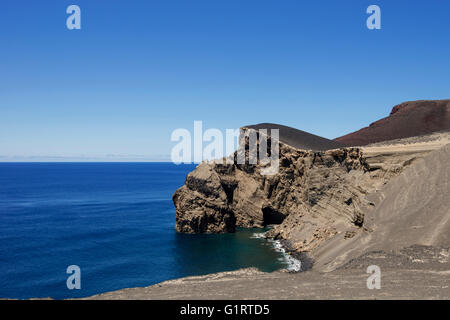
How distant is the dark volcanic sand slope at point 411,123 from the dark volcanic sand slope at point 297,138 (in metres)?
36.7

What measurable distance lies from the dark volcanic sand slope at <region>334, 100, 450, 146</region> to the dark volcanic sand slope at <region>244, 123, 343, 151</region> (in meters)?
36.7

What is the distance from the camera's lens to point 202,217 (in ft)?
198

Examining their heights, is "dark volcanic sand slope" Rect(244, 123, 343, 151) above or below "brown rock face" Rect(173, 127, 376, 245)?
above

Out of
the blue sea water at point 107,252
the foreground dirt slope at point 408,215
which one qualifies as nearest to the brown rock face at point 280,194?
the blue sea water at point 107,252

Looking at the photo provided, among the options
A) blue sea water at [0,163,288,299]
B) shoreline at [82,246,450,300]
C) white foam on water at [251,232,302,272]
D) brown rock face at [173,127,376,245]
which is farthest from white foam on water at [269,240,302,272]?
shoreline at [82,246,450,300]

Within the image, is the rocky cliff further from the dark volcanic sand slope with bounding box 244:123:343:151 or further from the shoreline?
the shoreline

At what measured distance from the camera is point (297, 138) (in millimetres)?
72438

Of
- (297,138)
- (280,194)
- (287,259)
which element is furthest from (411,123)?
(287,259)

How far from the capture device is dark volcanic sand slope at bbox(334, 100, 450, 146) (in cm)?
11025

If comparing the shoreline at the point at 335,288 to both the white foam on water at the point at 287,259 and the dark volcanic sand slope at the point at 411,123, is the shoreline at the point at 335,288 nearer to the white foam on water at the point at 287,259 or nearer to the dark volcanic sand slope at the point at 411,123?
the white foam on water at the point at 287,259

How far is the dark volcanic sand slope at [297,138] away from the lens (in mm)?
65500

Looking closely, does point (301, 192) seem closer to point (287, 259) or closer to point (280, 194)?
point (280, 194)

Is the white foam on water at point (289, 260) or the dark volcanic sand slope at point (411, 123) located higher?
the dark volcanic sand slope at point (411, 123)

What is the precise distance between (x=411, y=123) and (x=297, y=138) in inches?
2612
